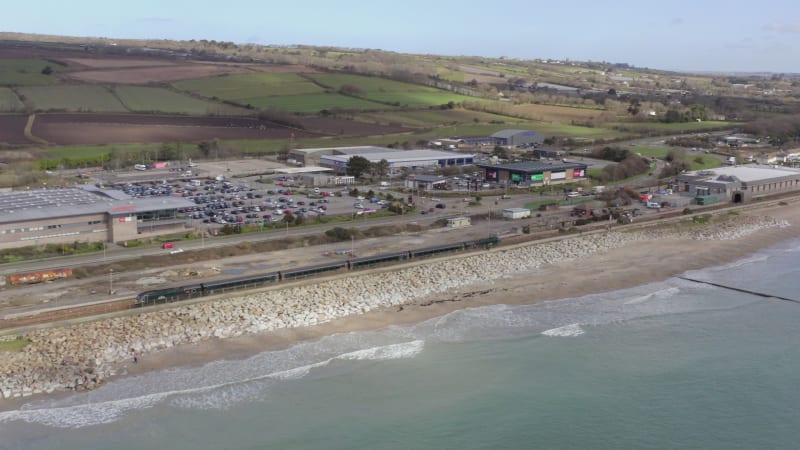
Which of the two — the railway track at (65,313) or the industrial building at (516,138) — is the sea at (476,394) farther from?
the industrial building at (516,138)

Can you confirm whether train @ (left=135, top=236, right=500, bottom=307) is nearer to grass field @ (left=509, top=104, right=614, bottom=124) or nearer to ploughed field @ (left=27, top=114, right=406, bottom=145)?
ploughed field @ (left=27, top=114, right=406, bottom=145)

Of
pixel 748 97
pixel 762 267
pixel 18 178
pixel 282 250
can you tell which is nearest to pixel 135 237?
pixel 282 250

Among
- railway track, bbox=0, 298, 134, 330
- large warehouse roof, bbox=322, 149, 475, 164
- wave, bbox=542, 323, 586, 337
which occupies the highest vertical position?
large warehouse roof, bbox=322, 149, 475, 164

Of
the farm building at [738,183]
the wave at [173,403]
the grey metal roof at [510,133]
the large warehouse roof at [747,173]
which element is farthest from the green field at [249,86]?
the wave at [173,403]

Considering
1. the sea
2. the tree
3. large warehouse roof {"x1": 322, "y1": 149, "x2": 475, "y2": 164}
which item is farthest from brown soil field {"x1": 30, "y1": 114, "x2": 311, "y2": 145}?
the sea

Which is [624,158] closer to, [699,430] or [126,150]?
[126,150]

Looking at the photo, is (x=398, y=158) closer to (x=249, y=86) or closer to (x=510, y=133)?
(x=510, y=133)

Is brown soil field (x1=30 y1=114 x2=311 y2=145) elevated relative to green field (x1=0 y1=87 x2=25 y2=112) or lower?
lower
